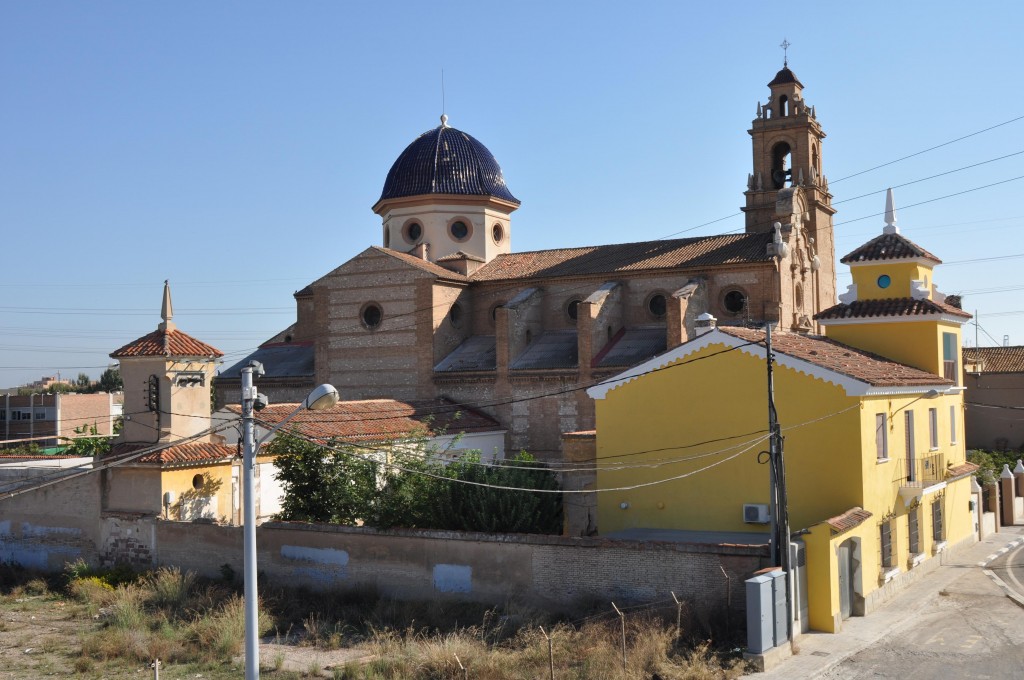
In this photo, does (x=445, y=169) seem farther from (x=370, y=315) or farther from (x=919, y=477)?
(x=919, y=477)

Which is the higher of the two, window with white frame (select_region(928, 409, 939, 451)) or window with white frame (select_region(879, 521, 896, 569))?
window with white frame (select_region(928, 409, 939, 451))

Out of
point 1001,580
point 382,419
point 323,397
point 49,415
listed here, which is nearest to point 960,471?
point 1001,580

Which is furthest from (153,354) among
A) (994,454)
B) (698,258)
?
(994,454)

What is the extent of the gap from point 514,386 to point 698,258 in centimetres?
Result: 701

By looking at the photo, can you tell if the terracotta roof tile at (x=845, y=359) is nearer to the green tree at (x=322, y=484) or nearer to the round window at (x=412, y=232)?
the green tree at (x=322, y=484)

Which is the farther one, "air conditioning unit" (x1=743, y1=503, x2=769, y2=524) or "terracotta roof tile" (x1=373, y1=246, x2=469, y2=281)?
"terracotta roof tile" (x1=373, y1=246, x2=469, y2=281)

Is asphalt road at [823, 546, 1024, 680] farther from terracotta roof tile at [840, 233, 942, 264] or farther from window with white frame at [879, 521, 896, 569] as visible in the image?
terracotta roof tile at [840, 233, 942, 264]

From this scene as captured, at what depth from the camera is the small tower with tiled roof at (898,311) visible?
74.8 feet

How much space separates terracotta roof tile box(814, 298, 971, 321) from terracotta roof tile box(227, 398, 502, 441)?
10.7 metres

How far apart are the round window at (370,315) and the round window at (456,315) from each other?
8.08 feet

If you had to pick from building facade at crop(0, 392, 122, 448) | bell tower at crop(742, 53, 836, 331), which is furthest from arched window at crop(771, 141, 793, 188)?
building facade at crop(0, 392, 122, 448)

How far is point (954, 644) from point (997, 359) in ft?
106

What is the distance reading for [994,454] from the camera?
36562 millimetres

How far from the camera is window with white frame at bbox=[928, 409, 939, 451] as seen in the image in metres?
22.3
